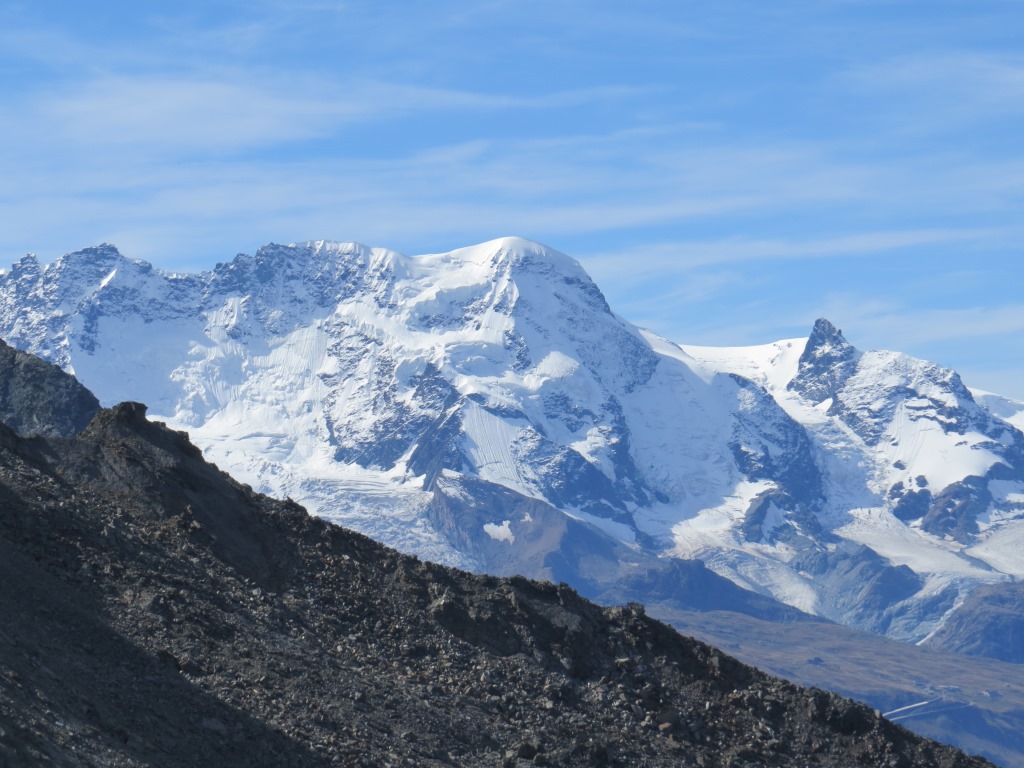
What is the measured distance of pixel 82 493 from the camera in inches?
1887

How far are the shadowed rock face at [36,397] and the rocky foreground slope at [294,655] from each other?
55.3 metres

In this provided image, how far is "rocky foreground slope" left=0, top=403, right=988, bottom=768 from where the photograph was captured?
36531mm

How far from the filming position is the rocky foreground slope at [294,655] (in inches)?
1438

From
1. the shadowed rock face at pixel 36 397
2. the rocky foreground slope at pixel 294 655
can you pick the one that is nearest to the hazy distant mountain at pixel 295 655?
the rocky foreground slope at pixel 294 655

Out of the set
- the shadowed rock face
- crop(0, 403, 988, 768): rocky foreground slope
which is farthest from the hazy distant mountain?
the shadowed rock face

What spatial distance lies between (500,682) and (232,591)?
6.94 m

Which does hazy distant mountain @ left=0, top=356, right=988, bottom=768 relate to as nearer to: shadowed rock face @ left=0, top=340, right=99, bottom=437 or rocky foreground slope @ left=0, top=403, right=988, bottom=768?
rocky foreground slope @ left=0, top=403, right=988, bottom=768

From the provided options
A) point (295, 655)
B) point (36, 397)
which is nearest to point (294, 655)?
point (295, 655)

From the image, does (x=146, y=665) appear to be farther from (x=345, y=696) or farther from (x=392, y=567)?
(x=392, y=567)

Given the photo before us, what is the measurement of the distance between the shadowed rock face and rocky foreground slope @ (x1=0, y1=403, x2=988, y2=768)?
55283 millimetres

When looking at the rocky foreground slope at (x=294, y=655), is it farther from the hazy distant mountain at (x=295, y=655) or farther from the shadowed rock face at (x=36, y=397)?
the shadowed rock face at (x=36, y=397)

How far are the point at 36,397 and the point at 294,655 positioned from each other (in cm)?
7260

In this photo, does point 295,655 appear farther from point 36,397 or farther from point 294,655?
point 36,397

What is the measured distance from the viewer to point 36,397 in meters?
110
